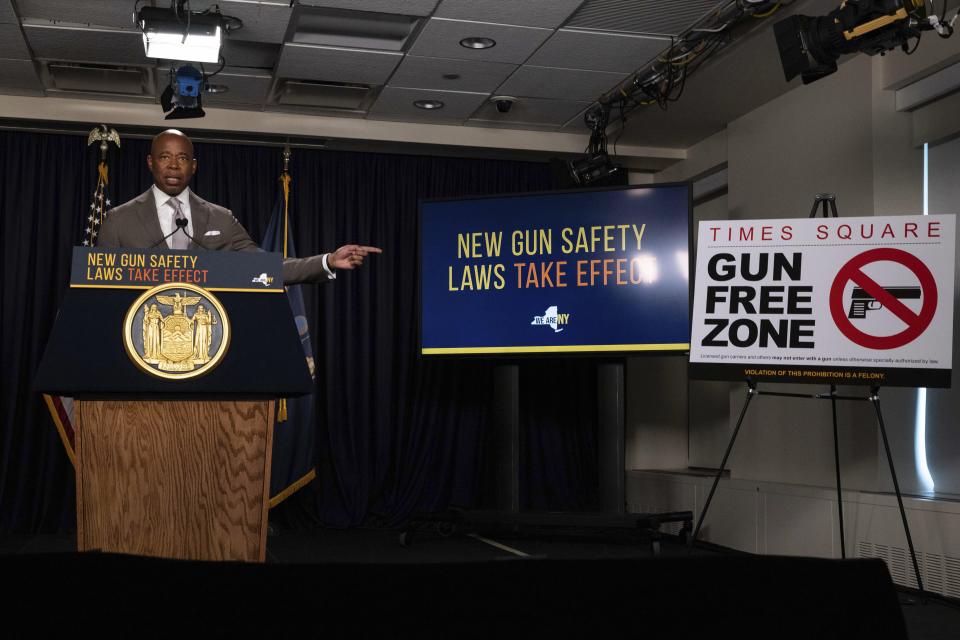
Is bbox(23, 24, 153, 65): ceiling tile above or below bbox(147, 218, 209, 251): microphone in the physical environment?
above

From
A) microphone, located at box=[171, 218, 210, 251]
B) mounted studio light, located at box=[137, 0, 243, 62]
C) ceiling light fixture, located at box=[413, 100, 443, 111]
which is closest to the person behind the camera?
microphone, located at box=[171, 218, 210, 251]

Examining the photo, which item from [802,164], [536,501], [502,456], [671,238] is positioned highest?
[802,164]

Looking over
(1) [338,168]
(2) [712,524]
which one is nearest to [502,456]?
(2) [712,524]

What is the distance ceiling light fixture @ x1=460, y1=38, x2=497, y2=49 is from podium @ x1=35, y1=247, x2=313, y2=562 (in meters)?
2.72

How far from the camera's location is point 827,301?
3.82 m

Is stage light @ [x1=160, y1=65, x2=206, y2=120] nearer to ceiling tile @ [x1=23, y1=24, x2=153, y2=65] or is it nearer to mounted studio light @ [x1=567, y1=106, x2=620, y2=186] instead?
ceiling tile @ [x1=23, y1=24, x2=153, y2=65]

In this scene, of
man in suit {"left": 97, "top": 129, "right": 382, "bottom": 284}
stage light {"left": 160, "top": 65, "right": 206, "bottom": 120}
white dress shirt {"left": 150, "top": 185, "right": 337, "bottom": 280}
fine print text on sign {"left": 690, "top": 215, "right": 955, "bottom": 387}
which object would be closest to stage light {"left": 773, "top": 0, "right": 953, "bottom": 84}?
fine print text on sign {"left": 690, "top": 215, "right": 955, "bottom": 387}

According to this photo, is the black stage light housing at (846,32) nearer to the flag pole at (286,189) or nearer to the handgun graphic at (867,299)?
the handgun graphic at (867,299)

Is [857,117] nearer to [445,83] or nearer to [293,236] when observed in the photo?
[445,83]

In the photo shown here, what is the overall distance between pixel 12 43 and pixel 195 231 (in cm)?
267

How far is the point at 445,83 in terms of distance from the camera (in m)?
5.64

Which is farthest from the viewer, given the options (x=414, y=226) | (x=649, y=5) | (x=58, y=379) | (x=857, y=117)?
(x=414, y=226)

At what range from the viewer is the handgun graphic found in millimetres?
3691

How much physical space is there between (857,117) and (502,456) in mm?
2587
